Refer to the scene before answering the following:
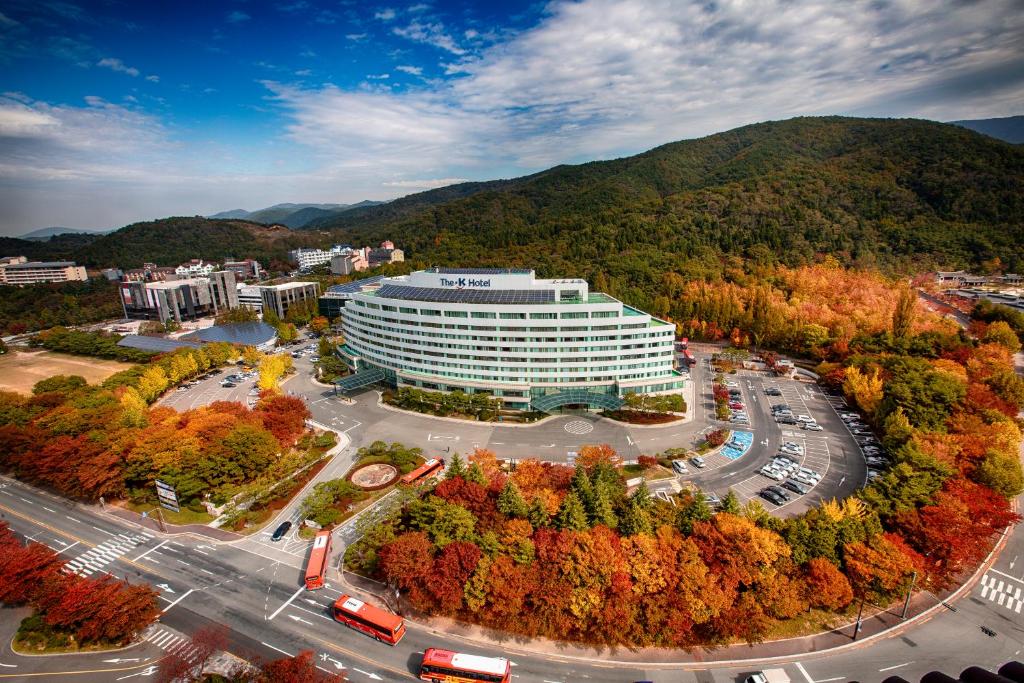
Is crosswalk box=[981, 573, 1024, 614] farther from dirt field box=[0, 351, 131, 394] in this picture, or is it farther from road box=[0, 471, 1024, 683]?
dirt field box=[0, 351, 131, 394]

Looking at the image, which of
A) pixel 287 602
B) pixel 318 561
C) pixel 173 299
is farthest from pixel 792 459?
pixel 173 299

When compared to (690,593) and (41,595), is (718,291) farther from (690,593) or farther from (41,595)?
(41,595)

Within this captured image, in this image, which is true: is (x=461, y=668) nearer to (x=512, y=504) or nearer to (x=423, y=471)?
(x=512, y=504)

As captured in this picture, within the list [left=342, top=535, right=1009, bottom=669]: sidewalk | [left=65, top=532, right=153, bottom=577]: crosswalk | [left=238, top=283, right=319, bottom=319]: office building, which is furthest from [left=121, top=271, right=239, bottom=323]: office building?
[left=342, top=535, right=1009, bottom=669]: sidewalk

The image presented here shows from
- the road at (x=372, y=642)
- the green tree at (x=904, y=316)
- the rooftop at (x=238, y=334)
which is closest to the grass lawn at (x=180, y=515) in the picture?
the road at (x=372, y=642)

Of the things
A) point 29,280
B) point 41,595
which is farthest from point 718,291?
point 29,280

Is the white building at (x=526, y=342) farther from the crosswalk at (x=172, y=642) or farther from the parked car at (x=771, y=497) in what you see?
the crosswalk at (x=172, y=642)
